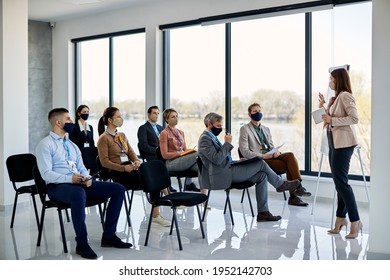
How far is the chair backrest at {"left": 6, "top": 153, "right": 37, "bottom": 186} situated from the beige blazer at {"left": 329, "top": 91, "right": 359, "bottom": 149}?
3.32 m

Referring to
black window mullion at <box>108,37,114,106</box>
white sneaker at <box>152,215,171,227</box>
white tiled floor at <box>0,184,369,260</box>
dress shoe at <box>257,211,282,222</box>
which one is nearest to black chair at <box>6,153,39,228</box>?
white tiled floor at <box>0,184,369,260</box>

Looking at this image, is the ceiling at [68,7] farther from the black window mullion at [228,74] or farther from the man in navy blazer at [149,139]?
the man in navy blazer at [149,139]

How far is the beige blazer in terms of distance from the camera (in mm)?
4750

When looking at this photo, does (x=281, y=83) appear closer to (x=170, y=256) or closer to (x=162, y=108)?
(x=162, y=108)

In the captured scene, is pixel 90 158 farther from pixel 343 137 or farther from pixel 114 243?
pixel 343 137

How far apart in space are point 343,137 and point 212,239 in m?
1.66

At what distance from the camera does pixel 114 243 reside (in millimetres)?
4605

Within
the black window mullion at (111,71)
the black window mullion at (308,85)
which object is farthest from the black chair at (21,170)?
the black window mullion at (111,71)

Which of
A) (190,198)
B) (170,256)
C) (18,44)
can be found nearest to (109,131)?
(190,198)

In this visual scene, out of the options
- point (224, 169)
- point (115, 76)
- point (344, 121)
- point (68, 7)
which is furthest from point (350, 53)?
point (68, 7)

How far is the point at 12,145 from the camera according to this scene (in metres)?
6.54

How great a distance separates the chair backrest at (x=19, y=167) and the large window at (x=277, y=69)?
371 cm

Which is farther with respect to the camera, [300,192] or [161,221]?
[300,192]

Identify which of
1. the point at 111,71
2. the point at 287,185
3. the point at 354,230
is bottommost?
the point at 354,230
